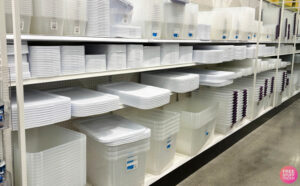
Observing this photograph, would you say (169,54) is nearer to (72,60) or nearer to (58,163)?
(72,60)

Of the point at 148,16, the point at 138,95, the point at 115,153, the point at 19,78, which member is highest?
the point at 148,16

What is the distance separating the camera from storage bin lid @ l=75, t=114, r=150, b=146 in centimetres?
186

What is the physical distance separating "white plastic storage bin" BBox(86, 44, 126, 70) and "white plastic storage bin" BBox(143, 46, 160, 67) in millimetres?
278

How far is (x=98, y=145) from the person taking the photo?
1942 millimetres

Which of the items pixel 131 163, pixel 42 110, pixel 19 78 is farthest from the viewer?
pixel 131 163

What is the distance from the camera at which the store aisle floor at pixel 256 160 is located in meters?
2.74

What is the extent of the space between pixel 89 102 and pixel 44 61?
368 millimetres

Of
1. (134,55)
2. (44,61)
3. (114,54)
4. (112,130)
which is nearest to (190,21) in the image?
(134,55)

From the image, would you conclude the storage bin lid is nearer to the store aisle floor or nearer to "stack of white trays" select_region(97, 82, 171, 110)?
"stack of white trays" select_region(97, 82, 171, 110)

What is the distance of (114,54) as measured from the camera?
195 cm

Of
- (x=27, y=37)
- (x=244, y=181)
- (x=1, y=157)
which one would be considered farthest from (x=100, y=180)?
(x=244, y=181)

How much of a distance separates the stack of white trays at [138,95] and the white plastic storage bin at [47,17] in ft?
2.32

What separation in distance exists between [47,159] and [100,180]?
0.54 meters

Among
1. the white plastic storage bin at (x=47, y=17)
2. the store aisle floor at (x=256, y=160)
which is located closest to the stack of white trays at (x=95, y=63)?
the white plastic storage bin at (x=47, y=17)
